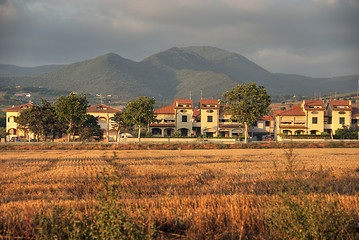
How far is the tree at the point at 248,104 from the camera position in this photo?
212 feet

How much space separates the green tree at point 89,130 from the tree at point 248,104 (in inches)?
1149

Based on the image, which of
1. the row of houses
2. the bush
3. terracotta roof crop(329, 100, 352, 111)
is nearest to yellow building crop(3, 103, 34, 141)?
the row of houses

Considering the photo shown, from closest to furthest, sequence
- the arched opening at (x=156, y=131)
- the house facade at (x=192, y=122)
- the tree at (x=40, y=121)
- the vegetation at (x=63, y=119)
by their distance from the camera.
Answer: the vegetation at (x=63, y=119) < the tree at (x=40, y=121) < the house facade at (x=192, y=122) < the arched opening at (x=156, y=131)

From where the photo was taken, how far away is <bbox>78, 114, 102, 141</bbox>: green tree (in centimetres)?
6375

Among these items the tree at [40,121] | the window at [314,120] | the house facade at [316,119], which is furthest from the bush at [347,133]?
the tree at [40,121]

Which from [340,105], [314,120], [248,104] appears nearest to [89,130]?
[248,104]

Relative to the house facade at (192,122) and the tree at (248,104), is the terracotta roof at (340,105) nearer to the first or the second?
the house facade at (192,122)

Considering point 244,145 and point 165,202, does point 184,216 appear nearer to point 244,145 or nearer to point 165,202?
point 165,202

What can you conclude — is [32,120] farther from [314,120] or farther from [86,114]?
[314,120]

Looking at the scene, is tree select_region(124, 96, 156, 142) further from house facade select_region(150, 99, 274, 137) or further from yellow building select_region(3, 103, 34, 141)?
yellow building select_region(3, 103, 34, 141)

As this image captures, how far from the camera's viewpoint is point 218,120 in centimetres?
7988

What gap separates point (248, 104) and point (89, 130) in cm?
3359

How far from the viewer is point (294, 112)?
81625mm

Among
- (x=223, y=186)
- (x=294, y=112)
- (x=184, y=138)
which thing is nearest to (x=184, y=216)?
(x=223, y=186)
